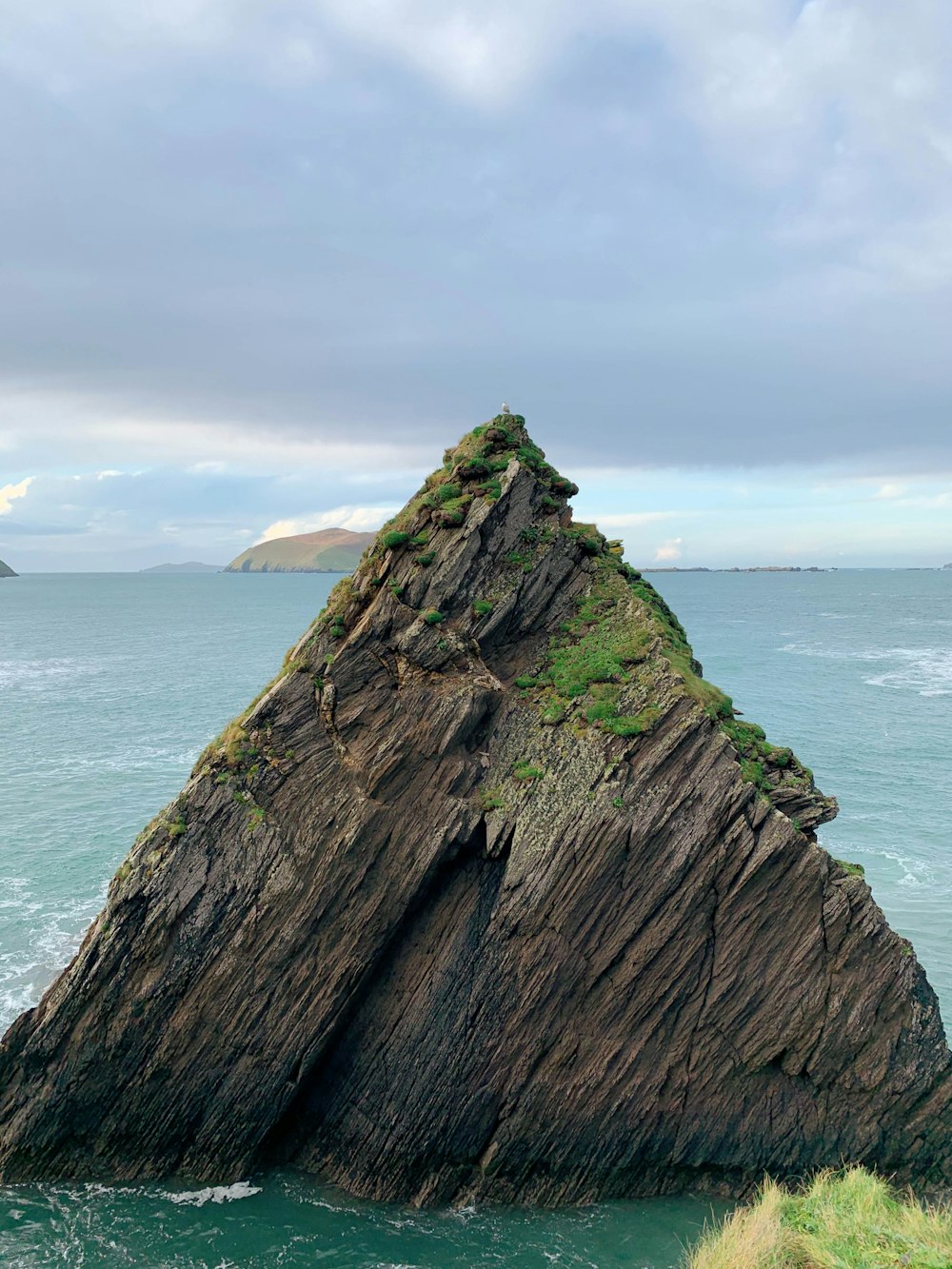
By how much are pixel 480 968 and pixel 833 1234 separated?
416 inches

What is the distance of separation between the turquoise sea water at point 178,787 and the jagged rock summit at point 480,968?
47.4 inches

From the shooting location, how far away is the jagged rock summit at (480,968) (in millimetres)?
22812

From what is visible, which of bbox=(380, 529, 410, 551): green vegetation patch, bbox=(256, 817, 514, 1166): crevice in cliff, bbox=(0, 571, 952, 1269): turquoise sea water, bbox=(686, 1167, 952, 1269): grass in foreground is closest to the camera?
bbox=(686, 1167, 952, 1269): grass in foreground

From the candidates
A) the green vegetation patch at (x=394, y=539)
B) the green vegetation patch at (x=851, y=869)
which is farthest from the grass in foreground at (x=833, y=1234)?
the green vegetation patch at (x=394, y=539)

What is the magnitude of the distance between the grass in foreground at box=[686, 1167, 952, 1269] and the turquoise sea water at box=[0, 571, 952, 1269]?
275 cm

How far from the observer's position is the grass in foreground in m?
18.6

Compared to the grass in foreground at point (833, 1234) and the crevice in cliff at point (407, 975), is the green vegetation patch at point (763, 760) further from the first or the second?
the grass in foreground at point (833, 1234)

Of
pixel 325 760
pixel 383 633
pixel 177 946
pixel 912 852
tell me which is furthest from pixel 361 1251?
pixel 912 852

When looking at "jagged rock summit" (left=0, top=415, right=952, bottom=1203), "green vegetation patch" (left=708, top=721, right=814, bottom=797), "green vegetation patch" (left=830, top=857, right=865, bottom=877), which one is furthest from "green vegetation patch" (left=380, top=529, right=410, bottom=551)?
"green vegetation patch" (left=830, top=857, right=865, bottom=877)

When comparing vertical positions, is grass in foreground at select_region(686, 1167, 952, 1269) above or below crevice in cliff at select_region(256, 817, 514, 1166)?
below

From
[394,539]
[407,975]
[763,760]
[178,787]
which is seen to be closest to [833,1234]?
[763,760]

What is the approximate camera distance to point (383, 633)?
998 inches

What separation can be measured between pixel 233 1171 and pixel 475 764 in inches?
561

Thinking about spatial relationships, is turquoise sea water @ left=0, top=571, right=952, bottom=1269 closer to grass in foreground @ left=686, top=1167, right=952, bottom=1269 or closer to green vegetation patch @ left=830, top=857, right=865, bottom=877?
grass in foreground @ left=686, top=1167, right=952, bottom=1269
